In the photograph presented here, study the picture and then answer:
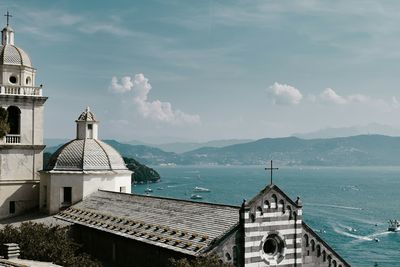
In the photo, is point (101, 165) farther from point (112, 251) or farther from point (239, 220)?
point (239, 220)

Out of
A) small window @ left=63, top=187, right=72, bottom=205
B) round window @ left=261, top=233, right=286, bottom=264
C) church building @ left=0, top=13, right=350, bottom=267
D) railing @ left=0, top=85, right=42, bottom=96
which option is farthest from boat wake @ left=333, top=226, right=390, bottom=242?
round window @ left=261, top=233, right=286, bottom=264

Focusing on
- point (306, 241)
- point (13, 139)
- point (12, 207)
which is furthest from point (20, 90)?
point (306, 241)

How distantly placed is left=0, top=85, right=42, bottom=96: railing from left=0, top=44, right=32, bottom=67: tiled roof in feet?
Answer: 8.08

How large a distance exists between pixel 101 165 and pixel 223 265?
26295 mm

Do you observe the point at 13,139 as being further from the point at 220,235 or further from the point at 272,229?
the point at 272,229

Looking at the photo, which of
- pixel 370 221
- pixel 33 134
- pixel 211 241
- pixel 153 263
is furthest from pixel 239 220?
pixel 370 221

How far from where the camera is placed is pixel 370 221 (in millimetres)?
138750

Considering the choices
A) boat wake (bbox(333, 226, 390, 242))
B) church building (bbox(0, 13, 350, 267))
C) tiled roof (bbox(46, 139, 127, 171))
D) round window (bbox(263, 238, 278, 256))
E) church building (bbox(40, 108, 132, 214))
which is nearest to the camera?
church building (bbox(0, 13, 350, 267))

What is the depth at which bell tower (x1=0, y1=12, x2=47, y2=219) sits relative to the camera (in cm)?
5081

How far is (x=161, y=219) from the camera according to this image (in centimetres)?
3519

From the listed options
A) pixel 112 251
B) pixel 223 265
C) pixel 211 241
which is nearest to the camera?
pixel 223 265

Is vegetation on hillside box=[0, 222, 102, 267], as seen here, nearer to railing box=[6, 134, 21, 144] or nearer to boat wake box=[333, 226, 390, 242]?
railing box=[6, 134, 21, 144]

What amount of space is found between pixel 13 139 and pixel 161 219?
2345cm

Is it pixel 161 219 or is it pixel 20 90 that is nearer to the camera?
pixel 161 219
